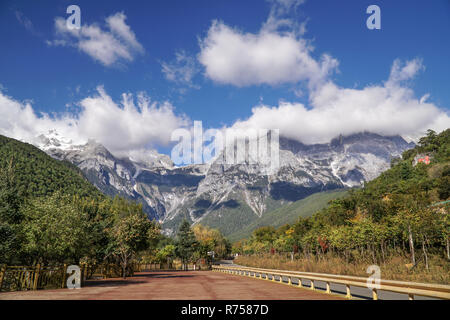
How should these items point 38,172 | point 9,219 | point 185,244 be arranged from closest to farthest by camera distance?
1. point 9,219
2. point 185,244
3. point 38,172

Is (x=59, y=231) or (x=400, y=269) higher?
(x=59, y=231)

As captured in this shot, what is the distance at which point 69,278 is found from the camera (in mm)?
19594

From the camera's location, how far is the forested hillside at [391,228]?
2833cm

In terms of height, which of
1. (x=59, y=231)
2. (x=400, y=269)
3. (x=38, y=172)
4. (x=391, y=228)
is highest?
(x=38, y=172)

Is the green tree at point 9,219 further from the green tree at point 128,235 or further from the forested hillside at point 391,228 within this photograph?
the forested hillside at point 391,228

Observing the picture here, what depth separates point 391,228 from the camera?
32.0 meters

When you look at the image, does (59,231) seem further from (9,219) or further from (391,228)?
(391,228)

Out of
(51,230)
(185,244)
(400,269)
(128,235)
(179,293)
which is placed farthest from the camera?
(185,244)

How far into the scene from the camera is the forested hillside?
1115 inches

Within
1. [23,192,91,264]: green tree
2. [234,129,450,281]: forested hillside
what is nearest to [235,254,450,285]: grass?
[234,129,450,281]: forested hillside

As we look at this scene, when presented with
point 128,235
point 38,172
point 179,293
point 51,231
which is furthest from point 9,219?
point 38,172

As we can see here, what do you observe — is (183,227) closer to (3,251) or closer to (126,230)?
(126,230)

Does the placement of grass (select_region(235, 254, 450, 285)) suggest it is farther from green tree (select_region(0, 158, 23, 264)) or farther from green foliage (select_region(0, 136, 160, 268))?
green tree (select_region(0, 158, 23, 264))

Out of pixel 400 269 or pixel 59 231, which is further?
pixel 400 269
